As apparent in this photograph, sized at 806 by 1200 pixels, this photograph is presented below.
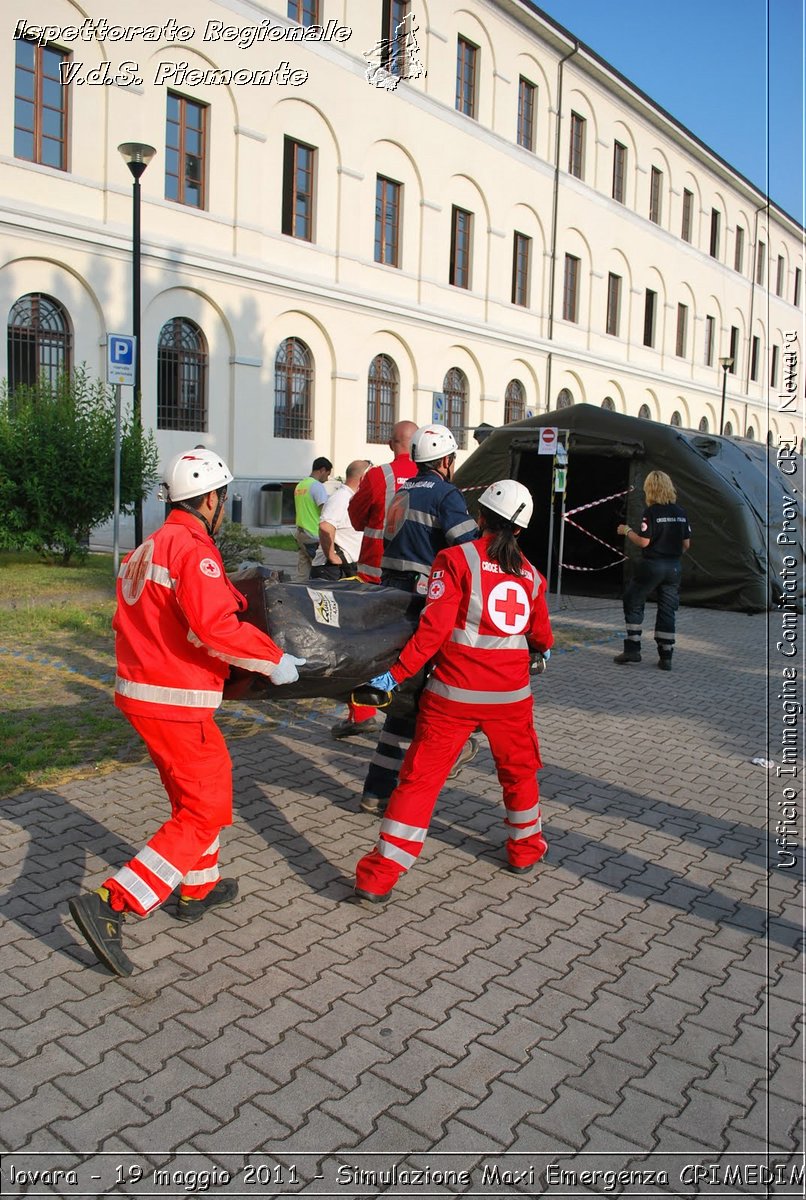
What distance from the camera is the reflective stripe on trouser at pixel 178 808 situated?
3602mm

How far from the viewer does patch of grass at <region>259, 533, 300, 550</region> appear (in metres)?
21.0

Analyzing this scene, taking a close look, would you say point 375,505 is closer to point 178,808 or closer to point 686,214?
point 178,808

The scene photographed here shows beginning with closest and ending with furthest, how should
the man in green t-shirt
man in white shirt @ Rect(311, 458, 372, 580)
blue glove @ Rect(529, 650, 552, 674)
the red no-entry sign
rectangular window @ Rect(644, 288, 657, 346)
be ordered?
1. blue glove @ Rect(529, 650, 552, 674)
2. man in white shirt @ Rect(311, 458, 372, 580)
3. the man in green t-shirt
4. the red no-entry sign
5. rectangular window @ Rect(644, 288, 657, 346)

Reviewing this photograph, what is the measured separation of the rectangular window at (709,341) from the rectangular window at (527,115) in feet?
55.0

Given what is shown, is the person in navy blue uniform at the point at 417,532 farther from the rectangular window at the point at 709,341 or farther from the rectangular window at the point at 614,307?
the rectangular window at the point at 709,341

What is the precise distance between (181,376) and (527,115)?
1749 centimetres

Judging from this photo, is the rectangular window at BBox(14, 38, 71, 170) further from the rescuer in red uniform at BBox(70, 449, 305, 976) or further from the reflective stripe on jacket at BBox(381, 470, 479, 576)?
the rescuer in red uniform at BBox(70, 449, 305, 976)

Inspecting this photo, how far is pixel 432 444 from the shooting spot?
5.46 m

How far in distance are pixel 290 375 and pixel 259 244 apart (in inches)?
127

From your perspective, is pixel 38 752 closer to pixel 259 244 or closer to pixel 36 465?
pixel 36 465

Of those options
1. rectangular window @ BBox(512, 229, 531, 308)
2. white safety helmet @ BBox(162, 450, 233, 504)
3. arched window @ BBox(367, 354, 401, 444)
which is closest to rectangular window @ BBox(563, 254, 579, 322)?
rectangular window @ BBox(512, 229, 531, 308)

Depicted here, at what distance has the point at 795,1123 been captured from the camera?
298cm

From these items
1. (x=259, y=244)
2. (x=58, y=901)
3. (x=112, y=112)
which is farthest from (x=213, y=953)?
(x=259, y=244)

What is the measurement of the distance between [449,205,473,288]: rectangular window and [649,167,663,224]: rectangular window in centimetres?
1379
